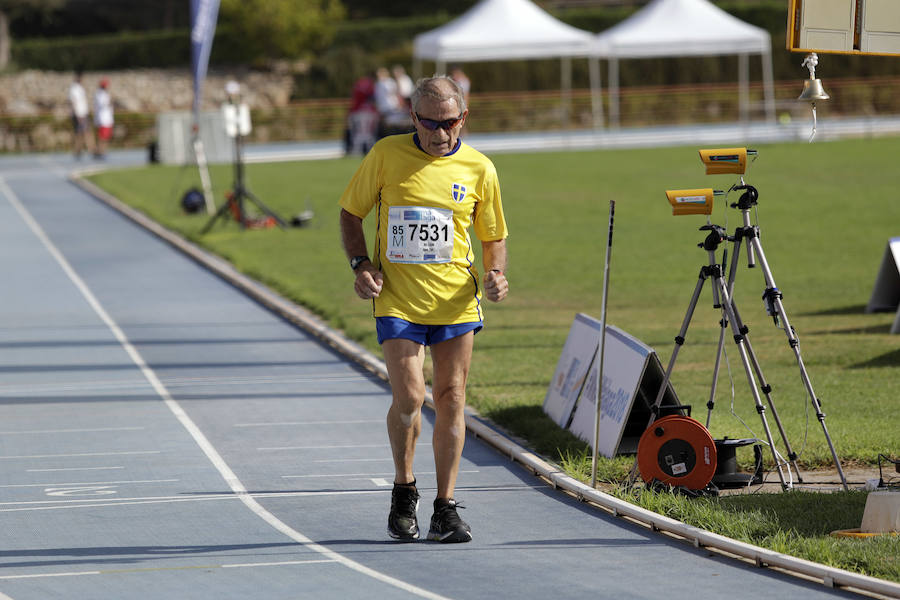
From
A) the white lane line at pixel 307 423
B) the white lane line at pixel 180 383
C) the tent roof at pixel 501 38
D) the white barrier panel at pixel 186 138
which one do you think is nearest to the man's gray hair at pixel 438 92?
the white lane line at pixel 307 423

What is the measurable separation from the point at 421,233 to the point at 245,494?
2104 mm

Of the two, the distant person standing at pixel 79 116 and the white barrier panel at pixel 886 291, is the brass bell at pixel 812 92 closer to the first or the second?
the white barrier panel at pixel 886 291

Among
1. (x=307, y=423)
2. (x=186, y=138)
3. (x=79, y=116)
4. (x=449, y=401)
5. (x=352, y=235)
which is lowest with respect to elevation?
(x=186, y=138)

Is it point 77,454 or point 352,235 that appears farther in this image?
point 77,454

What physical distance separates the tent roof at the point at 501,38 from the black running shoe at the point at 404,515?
34.3 metres

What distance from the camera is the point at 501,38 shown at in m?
41.2

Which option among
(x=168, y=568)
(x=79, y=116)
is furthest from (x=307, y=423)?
(x=79, y=116)

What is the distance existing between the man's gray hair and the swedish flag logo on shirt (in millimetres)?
333

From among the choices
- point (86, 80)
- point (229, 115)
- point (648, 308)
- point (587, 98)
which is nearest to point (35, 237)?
point (229, 115)

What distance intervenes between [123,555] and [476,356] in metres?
6.12

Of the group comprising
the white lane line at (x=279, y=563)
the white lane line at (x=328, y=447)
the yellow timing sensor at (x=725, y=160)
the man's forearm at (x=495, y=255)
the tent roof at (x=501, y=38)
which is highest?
the yellow timing sensor at (x=725, y=160)

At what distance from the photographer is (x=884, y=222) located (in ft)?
72.8

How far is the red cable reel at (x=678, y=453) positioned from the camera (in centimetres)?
747

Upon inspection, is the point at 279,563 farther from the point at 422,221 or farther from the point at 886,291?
the point at 886,291
